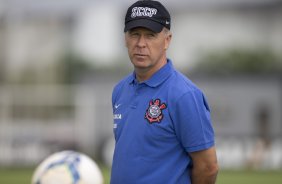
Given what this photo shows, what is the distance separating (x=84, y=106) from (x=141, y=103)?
20512 millimetres

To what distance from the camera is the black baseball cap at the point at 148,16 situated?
4809 mm

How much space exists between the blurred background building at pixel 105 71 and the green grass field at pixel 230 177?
2995 mm

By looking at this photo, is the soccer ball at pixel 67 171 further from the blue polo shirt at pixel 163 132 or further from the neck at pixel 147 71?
the neck at pixel 147 71

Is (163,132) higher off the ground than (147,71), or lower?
lower

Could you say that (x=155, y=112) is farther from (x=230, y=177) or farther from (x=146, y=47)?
(x=230, y=177)

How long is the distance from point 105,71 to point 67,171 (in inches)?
1055

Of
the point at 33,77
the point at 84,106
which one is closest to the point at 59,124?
the point at 84,106

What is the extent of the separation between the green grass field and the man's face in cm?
1012

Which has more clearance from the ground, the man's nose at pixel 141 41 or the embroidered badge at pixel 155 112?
the man's nose at pixel 141 41

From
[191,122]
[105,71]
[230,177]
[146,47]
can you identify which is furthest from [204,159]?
[105,71]

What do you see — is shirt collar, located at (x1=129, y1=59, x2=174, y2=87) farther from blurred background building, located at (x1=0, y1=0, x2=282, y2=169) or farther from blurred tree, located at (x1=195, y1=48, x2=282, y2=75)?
blurred tree, located at (x1=195, y1=48, x2=282, y2=75)

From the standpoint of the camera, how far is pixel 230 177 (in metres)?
16.9

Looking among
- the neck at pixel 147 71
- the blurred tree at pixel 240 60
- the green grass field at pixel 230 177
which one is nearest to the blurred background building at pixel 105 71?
the blurred tree at pixel 240 60

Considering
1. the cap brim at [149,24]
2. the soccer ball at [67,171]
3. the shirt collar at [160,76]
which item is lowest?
the soccer ball at [67,171]
